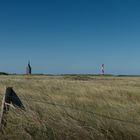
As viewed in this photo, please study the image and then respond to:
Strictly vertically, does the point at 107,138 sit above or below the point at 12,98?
below

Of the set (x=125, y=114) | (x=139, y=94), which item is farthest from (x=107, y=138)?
(x=139, y=94)

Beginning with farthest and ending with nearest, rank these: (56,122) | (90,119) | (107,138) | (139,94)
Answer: (139,94)
(90,119)
(56,122)
(107,138)

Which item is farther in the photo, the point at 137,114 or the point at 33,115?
the point at 137,114

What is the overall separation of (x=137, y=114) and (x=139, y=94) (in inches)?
313

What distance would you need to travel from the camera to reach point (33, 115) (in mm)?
7664

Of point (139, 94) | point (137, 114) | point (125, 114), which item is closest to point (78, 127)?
point (125, 114)

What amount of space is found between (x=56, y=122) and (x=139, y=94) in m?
11.5

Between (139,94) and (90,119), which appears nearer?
(90,119)

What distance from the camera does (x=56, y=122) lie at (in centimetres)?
748

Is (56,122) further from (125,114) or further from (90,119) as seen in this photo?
(125,114)

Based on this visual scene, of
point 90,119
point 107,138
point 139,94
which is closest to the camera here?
point 107,138

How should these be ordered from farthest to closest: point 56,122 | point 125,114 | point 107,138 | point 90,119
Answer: point 125,114, point 90,119, point 56,122, point 107,138

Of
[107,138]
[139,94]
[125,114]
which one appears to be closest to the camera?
[107,138]

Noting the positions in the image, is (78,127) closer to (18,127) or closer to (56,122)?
(56,122)
